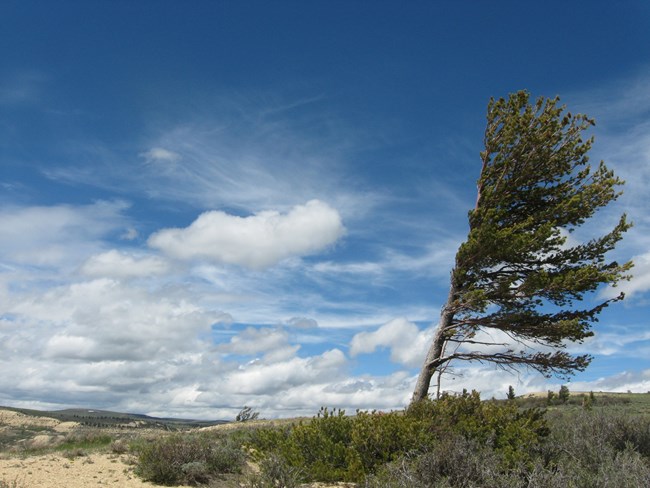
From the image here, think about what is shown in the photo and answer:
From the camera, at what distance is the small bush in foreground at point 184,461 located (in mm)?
12273

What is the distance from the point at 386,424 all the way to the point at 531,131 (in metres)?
9.74

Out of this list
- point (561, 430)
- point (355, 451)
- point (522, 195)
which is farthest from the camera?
point (522, 195)

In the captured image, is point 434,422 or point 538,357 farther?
point 538,357

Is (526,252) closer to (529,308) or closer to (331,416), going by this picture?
(529,308)

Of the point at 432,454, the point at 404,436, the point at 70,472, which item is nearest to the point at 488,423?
the point at 404,436

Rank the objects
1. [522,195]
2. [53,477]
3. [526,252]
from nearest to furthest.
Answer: [53,477], [526,252], [522,195]

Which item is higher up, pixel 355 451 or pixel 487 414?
pixel 487 414

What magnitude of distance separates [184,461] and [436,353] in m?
7.69

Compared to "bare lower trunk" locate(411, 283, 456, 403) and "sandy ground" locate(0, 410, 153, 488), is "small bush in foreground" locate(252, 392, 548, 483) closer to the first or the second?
"bare lower trunk" locate(411, 283, 456, 403)

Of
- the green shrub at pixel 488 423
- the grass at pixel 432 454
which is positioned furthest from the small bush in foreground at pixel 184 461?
the green shrub at pixel 488 423

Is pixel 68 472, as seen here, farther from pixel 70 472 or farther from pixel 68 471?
pixel 68 471

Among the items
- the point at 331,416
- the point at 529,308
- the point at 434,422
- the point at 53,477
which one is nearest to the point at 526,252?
the point at 529,308

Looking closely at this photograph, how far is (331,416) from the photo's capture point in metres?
12.5

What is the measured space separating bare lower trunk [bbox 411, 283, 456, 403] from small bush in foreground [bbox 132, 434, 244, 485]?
558 centimetres
